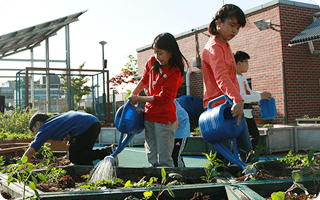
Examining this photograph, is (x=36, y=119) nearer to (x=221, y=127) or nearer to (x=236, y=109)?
(x=221, y=127)

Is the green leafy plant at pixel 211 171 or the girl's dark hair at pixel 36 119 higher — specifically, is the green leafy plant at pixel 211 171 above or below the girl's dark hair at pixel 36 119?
below

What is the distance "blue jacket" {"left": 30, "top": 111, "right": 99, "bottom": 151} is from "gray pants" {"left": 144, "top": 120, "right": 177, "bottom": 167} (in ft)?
3.74

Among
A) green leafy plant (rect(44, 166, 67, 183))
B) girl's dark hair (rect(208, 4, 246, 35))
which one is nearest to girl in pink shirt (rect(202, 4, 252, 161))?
girl's dark hair (rect(208, 4, 246, 35))

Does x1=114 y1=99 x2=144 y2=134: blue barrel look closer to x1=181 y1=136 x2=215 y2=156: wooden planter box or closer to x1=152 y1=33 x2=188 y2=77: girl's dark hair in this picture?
x1=152 y1=33 x2=188 y2=77: girl's dark hair

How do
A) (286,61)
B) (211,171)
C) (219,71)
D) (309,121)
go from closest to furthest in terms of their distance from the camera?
(211,171), (219,71), (309,121), (286,61)

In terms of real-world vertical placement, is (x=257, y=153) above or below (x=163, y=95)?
below

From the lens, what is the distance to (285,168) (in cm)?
220

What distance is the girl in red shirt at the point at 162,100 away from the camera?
99.1 inches

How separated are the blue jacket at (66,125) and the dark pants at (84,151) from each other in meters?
0.08

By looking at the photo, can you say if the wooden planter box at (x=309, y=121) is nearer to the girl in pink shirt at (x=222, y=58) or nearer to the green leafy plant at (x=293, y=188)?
the girl in pink shirt at (x=222, y=58)

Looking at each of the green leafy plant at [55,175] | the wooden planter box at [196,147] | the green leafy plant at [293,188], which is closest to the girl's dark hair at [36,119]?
the green leafy plant at [55,175]

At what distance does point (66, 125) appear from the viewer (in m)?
3.61

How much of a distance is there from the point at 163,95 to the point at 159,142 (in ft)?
1.41

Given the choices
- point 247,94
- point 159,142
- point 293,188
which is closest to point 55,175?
point 159,142
